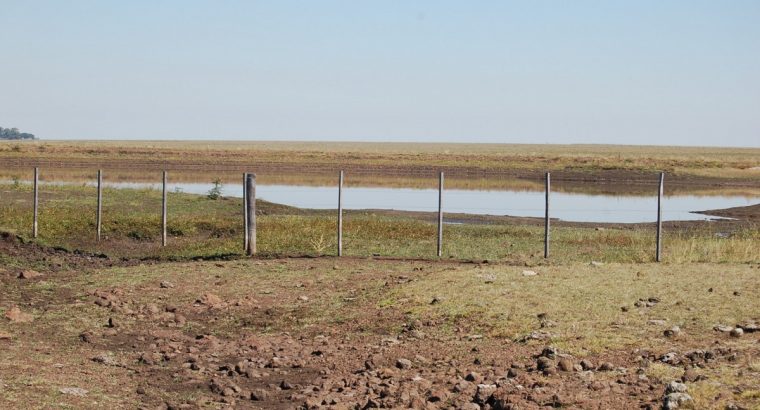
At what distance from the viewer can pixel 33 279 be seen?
17578mm

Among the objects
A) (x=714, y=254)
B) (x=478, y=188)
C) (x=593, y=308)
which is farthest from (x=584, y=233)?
(x=478, y=188)

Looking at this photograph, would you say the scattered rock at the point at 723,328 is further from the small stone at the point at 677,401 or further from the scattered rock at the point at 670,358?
the small stone at the point at 677,401

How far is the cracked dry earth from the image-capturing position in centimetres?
962

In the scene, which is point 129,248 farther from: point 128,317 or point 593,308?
point 593,308

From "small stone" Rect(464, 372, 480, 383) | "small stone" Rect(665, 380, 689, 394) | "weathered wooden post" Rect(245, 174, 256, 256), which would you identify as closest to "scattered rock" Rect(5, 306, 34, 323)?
"small stone" Rect(464, 372, 480, 383)

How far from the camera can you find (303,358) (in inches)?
462

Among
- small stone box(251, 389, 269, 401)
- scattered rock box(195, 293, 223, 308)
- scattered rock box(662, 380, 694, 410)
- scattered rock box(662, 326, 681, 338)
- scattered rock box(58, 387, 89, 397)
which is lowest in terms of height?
small stone box(251, 389, 269, 401)

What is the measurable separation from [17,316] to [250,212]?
853 cm

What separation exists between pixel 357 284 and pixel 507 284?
8.76 ft

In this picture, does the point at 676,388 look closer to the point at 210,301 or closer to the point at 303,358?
the point at 303,358

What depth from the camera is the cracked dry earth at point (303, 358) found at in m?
9.62

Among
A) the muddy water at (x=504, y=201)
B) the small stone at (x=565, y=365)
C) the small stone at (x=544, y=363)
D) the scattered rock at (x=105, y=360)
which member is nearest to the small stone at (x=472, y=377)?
the small stone at (x=544, y=363)

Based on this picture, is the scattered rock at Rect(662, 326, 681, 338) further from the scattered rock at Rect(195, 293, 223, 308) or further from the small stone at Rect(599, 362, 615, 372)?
the scattered rock at Rect(195, 293, 223, 308)

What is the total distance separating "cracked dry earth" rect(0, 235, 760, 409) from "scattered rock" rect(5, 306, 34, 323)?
161 mm
